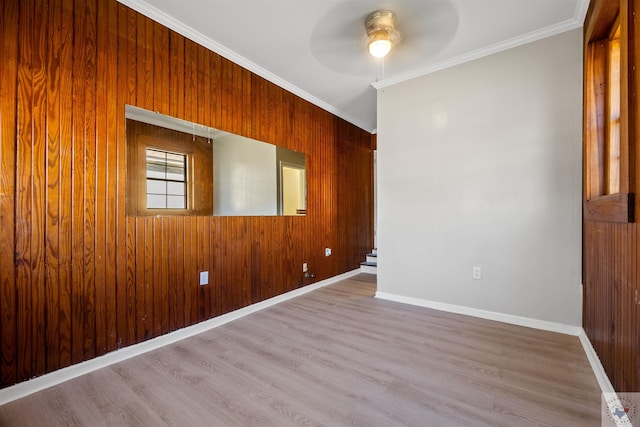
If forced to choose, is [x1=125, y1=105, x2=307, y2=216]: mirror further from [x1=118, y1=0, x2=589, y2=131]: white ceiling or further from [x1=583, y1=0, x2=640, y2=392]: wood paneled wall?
[x1=583, y1=0, x2=640, y2=392]: wood paneled wall

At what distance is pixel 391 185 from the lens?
10.4 feet

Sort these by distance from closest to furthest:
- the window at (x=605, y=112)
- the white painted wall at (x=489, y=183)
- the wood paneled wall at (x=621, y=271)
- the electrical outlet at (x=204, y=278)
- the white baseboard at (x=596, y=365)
A: the wood paneled wall at (x=621, y=271) → the window at (x=605, y=112) → the white baseboard at (x=596, y=365) → the white painted wall at (x=489, y=183) → the electrical outlet at (x=204, y=278)

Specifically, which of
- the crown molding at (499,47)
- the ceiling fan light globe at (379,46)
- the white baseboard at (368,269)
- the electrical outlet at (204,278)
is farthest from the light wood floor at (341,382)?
the crown molding at (499,47)

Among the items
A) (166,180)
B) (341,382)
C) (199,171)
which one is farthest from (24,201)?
(341,382)

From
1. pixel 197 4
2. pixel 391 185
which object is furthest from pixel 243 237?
pixel 197 4

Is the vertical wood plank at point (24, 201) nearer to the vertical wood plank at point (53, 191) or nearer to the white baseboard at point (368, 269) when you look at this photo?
the vertical wood plank at point (53, 191)

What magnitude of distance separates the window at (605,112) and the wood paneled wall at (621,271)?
0.07 ft

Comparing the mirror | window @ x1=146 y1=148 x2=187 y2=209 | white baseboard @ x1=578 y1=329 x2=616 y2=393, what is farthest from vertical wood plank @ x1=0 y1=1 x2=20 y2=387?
white baseboard @ x1=578 y1=329 x2=616 y2=393

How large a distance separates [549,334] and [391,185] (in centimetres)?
192

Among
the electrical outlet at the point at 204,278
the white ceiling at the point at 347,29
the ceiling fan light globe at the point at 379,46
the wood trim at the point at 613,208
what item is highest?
the white ceiling at the point at 347,29

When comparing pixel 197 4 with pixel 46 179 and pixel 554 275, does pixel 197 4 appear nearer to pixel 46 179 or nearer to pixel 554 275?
pixel 46 179

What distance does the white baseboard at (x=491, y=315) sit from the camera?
87.6 inches

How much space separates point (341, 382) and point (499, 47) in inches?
121

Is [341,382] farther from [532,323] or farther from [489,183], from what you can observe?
[489,183]
